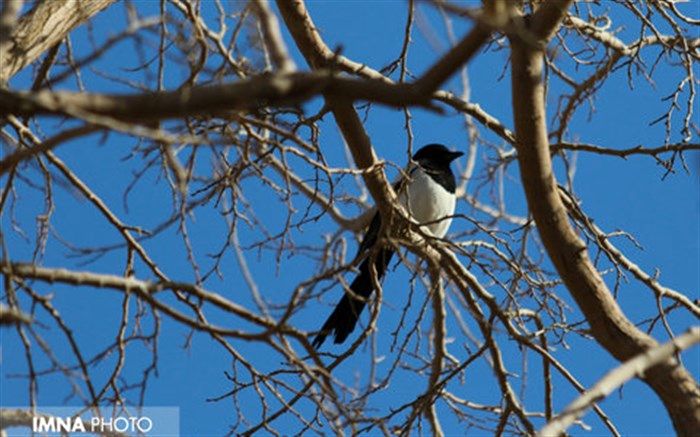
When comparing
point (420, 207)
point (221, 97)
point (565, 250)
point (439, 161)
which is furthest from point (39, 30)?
point (439, 161)

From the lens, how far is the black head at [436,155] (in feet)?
19.1

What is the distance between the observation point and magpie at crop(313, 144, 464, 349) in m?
4.21

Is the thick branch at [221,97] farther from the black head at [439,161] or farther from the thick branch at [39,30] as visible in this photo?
the black head at [439,161]

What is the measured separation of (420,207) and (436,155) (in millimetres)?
577

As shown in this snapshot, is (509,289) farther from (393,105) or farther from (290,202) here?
(393,105)

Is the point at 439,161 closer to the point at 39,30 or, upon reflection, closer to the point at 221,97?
the point at 39,30

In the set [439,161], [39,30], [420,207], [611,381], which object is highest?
[439,161]

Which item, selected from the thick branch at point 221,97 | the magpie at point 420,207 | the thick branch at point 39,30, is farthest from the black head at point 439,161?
the thick branch at point 221,97

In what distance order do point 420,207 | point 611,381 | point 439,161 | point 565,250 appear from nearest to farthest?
point 611,381 → point 565,250 → point 420,207 → point 439,161

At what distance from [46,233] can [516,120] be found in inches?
63.0

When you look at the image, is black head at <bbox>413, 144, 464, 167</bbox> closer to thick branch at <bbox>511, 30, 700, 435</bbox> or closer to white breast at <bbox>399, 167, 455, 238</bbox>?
white breast at <bbox>399, 167, 455, 238</bbox>

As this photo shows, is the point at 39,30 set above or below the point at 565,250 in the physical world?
above

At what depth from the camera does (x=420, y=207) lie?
17.7 ft

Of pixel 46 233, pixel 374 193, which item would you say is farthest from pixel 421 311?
pixel 46 233
